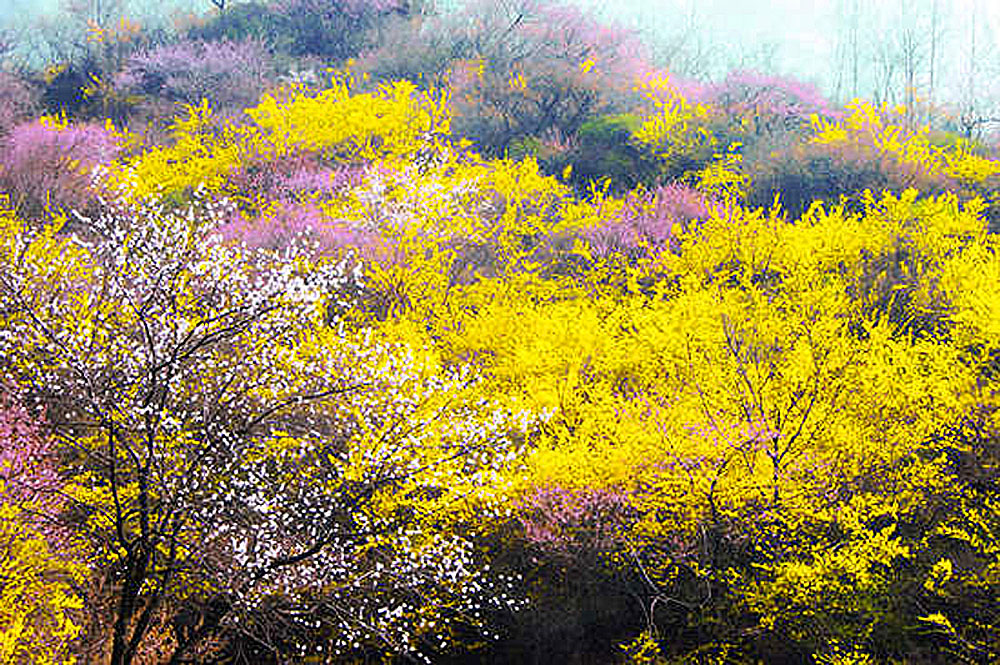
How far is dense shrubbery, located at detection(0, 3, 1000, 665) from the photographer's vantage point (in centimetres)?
1012

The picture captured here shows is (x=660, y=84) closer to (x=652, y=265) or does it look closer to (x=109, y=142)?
(x=652, y=265)

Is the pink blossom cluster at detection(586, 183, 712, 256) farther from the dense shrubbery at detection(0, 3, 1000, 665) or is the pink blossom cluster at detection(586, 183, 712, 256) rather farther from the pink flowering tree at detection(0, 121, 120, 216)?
the pink flowering tree at detection(0, 121, 120, 216)

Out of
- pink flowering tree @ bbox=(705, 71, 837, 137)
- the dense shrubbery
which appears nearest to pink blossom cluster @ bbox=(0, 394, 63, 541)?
the dense shrubbery

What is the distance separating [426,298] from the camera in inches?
770

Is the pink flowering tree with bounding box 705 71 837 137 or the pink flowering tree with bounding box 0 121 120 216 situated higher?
the pink flowering tree with bounding box 705 71 837 137

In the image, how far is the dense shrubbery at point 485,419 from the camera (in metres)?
10.1

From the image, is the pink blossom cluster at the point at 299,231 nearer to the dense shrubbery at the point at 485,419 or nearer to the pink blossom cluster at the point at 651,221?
the dense shrubbery at the point at 485,419

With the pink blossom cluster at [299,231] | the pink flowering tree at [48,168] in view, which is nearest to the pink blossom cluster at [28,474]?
the pink blossom cluster at [299,231]


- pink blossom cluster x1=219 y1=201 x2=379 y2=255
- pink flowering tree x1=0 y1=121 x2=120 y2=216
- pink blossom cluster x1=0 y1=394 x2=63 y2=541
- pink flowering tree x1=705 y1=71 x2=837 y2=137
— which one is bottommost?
pink blossom cluster x1=0 y1=394 x2=63 y2=541

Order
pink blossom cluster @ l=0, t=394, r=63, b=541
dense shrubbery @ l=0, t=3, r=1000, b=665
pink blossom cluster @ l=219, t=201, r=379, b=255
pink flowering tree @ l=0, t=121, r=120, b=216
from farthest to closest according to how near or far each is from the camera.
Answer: pink flowering tree @ l=0, t=121, r=120, b=216 < pink blossom cluster @ l=219, t=201, r=379, b=255 < pink blossom cluster @ l=0, t=394, r=63, b=541 < dense shrubbery @ l=0, t=3, r=1000, b=665

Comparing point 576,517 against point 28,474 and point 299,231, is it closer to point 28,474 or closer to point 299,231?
point 28,474

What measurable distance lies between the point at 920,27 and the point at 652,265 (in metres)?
31.3

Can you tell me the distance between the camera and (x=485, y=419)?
14180 mm

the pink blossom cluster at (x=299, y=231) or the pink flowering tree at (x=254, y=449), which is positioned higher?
the pink blossom cluster at (x=299, y=231)
